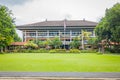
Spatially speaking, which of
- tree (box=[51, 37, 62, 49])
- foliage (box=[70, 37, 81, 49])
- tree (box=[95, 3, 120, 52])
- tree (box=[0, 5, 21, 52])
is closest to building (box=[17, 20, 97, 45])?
foliage (box=[70, 37, 81, 49])

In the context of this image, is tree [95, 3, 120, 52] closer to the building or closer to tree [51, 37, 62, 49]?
tree [51, 37, 62, 49]

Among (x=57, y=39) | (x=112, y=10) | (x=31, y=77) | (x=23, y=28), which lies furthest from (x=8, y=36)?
(x=31, y=77)

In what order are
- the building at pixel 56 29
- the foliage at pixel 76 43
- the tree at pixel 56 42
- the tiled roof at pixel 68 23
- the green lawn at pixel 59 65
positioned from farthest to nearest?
the tiled roof at pixel 68 23 < the building at pixel 56 29 < the tree at pixel 56 42 < the foliage at pixel 76 43 < the green lawn at pixel 59 65

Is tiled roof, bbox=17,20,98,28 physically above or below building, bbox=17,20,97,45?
above

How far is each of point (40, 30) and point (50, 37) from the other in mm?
3288

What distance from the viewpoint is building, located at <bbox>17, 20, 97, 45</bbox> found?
72500 millimetres

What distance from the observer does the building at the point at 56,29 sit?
238 feet

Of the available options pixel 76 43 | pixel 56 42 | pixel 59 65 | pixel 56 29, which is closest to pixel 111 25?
pixel 76 43

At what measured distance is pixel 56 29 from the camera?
73.4 m

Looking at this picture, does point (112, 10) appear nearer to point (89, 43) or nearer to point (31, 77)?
point (89, 43)

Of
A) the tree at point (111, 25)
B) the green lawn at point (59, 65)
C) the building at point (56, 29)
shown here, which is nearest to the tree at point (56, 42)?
the building at point (56, 29)

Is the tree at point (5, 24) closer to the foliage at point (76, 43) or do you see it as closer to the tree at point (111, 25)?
the tree at point (111, 25)

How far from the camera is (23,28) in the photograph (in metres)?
74.0

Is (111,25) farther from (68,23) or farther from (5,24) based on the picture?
(68,23)
